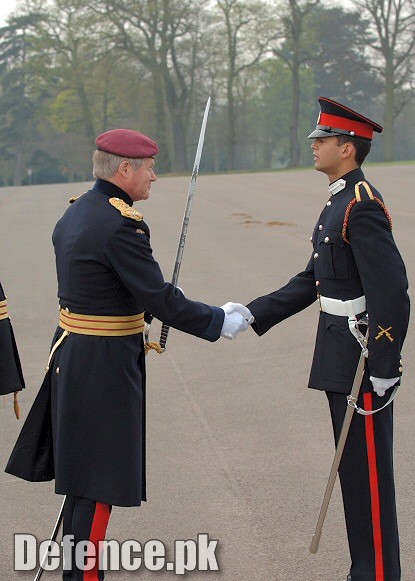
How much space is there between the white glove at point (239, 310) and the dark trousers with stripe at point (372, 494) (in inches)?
25.6

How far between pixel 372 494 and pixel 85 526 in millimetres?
1098

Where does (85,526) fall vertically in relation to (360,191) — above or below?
below

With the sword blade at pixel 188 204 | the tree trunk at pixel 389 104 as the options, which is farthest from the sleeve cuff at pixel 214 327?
the tree trunk at pixel 389 104

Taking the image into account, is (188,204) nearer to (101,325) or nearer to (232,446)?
(101,325)

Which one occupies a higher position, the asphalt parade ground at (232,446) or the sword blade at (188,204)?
the sword blade at (188,204)

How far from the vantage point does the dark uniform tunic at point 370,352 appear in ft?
11.6

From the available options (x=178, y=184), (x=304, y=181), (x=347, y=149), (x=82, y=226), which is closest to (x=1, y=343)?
(x=82, y=226)

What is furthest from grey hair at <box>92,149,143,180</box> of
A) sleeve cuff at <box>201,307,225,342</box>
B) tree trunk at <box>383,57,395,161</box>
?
tree trunk at <box>383,57,395,161</box>

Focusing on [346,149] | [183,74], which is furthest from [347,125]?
[183,74]

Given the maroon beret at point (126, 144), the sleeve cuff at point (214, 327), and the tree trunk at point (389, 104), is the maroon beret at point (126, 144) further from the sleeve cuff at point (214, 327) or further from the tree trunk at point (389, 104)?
the tree trunk at point (389, 104)

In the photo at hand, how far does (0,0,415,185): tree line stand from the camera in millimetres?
51500

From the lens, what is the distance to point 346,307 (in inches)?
145

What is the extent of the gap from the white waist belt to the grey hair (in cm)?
93

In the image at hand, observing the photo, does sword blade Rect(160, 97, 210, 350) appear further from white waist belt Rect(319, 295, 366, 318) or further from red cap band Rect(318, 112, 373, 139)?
white waist belt Rect(319, 295, 366, 318)
